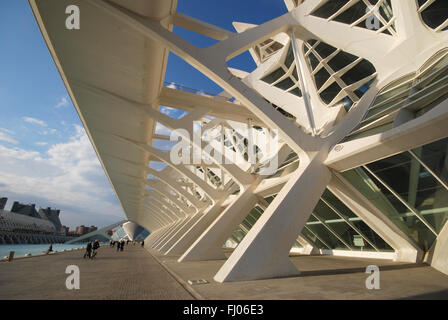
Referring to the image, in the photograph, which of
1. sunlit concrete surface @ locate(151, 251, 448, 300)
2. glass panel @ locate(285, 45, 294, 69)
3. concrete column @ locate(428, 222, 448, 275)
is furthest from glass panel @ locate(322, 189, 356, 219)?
glass panel @ locate(285, 45, 294, 69)

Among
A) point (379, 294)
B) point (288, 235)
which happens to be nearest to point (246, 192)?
point (288, 235)

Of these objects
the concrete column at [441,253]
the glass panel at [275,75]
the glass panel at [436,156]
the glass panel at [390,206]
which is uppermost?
the glass panel at [275,75]

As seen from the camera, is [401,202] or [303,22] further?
[303,22]

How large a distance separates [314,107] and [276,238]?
7576mm

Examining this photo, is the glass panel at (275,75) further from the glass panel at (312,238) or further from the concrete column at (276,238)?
the concrete column at (276,238)

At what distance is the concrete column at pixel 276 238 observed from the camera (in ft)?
19.7

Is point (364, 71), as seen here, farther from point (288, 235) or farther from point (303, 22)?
point (288, 235)

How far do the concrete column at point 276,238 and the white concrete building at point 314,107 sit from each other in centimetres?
3

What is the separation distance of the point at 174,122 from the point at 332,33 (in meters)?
7.64

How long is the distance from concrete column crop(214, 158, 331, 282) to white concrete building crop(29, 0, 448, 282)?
34 millimetres

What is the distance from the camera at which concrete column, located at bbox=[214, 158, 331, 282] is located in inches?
237

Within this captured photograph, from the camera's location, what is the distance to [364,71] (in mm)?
11562

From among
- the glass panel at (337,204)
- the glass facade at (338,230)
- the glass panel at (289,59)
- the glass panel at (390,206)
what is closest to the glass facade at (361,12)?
the glass panel at (289,59)
